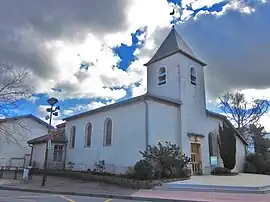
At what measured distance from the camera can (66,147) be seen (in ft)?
89.3

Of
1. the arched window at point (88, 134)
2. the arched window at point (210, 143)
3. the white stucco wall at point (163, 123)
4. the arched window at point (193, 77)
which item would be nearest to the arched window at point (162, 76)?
the arched window at point (193, 77)

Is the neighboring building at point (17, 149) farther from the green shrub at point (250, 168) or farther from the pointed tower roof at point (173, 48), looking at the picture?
the green shrub at point (250, 168)

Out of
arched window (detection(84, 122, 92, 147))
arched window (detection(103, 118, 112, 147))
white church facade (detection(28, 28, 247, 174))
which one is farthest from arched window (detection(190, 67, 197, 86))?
arched window (detection(84, 122, 92, 147))

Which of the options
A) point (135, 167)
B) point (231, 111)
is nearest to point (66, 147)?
point (135, 167)

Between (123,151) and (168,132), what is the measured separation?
3.61 meters

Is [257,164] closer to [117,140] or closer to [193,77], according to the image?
[193,77]

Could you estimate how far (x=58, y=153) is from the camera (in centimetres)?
2688

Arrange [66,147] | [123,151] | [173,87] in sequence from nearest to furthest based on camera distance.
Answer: [123,151] < [173,87] < [66,147]

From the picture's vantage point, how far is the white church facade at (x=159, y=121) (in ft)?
64.6

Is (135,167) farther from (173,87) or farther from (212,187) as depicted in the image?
(173,87)

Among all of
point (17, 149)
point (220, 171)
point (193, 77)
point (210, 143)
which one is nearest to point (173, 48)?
point (193, 77)

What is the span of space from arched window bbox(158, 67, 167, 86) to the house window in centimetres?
1174

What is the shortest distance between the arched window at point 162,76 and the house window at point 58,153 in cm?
1174

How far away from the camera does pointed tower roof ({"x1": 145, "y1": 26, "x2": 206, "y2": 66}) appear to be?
76.2ft
